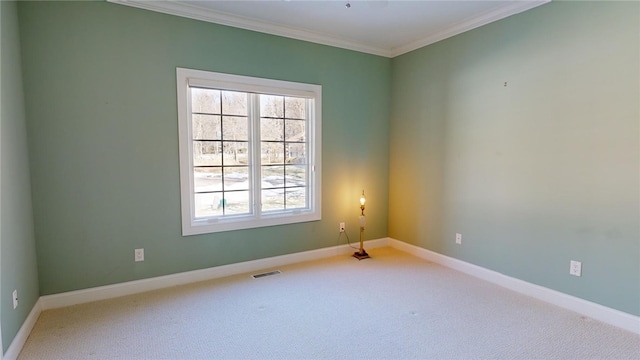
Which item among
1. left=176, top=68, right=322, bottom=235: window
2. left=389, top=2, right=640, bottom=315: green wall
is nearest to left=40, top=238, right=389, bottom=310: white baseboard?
left=176, top=68, right=322, bottom=235: window

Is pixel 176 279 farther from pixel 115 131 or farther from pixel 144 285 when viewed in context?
pixel 115 131

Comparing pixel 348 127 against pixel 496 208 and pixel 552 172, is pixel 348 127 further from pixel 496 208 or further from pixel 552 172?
pixel 552 172

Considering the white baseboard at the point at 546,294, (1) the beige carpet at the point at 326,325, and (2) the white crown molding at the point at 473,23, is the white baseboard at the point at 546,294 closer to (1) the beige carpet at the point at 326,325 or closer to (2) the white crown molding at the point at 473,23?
(1) the beige carpet at the point at 326,325

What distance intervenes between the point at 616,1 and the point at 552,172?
4.39 feet

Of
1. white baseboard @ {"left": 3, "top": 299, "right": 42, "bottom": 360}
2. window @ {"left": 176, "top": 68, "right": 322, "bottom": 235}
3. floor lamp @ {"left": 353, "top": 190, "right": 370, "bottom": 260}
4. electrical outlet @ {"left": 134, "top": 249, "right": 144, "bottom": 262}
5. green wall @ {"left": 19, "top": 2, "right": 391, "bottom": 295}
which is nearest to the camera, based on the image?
white baseboard @ {"left": 3, "top": 299, "right": 42, "bottom": 360}

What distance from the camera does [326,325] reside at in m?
2.50

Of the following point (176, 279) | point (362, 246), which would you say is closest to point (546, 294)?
point (362, 246)

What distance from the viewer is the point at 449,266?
3.78 m

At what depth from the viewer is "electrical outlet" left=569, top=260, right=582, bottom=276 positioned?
8.93ft

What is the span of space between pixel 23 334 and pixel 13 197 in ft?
3.08

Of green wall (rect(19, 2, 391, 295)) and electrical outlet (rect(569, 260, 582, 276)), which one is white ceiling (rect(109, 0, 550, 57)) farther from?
electrical outlet (rect(569, 260, 582, 276))

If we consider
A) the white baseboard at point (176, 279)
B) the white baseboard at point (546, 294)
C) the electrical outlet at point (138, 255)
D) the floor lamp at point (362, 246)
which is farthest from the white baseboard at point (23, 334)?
the white baseboard at point (546, 294)

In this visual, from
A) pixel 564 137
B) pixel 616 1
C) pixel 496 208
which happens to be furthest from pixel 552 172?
pixel 616 1

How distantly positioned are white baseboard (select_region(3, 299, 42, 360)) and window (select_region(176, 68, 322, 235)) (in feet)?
4.05
